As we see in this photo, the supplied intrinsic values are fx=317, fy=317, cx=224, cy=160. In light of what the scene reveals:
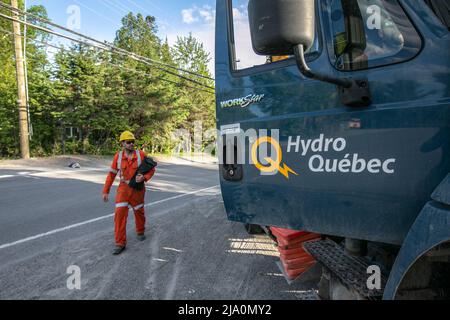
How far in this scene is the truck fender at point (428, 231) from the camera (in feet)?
4.59

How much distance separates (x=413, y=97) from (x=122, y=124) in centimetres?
2299

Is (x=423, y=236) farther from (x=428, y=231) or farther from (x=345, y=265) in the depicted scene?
(x=345, y=265)

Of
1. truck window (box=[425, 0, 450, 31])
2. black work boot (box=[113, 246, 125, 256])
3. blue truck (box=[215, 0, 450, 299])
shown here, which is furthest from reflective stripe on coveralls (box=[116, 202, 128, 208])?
truck window (box=[425, 0, 450, 31])

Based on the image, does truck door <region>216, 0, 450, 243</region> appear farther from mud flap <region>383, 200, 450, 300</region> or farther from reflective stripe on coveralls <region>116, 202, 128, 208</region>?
reflective stripe on coveralls <region>116, 202, 128, 208</region>

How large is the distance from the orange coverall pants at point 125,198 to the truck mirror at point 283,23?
12.4 ft

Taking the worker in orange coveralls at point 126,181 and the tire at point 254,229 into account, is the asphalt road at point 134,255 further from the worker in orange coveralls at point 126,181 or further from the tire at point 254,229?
the worker in orange coveralls at point 126,181

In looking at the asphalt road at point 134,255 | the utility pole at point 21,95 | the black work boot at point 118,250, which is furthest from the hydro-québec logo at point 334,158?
the utility pole at point 21,95

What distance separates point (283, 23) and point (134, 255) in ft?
12.5

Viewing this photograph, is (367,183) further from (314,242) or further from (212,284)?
(212,284)

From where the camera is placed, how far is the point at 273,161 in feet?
6.91

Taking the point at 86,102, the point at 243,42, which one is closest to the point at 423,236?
Answer: the point at 243,42

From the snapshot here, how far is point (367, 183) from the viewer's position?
1.75 meters
